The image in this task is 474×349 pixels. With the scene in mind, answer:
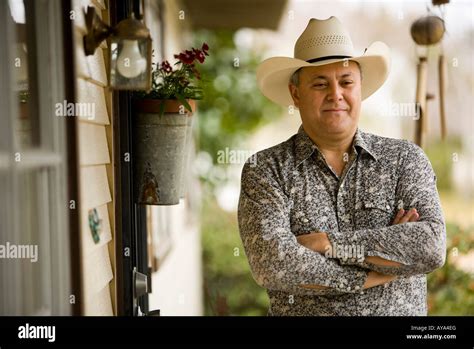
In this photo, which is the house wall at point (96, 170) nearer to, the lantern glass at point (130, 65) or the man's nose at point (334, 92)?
the lantern glass at point (130, 65)

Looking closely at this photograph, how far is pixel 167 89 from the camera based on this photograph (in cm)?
222

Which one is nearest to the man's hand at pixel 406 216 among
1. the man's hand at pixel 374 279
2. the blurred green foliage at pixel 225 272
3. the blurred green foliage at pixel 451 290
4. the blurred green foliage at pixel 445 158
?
the man's hand at pixel 374 279

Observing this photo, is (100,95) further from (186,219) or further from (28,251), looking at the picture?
(186,219)

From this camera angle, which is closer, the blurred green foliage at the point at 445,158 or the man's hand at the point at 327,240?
the man's hand at the point at 327,240

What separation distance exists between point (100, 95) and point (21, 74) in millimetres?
382

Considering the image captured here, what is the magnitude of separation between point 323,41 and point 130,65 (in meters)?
0.62

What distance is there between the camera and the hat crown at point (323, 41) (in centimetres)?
209

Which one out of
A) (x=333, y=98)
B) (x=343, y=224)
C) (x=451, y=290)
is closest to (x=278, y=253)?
(x=343, y=224)

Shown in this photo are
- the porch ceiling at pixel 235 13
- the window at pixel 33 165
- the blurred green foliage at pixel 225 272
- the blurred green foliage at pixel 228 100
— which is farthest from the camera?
the blurred green foliage at pixel 228 100

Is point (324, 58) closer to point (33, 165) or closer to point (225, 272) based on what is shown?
point (33, 165)

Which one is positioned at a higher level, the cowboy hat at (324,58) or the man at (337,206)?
the cowboy hat at (324,58)

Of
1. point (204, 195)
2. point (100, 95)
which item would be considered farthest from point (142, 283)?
point (204, 195)

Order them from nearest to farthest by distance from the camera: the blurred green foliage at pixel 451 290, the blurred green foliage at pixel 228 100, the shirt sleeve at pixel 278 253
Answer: the shirt sleeve at pixel 278 253, the blurred green foliage at pixel 451 290, the blurred green foliage at pixel 228 100

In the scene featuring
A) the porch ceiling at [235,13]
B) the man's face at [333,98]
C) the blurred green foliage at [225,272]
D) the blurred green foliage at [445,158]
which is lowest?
the blurred green foliage at [225,272]
